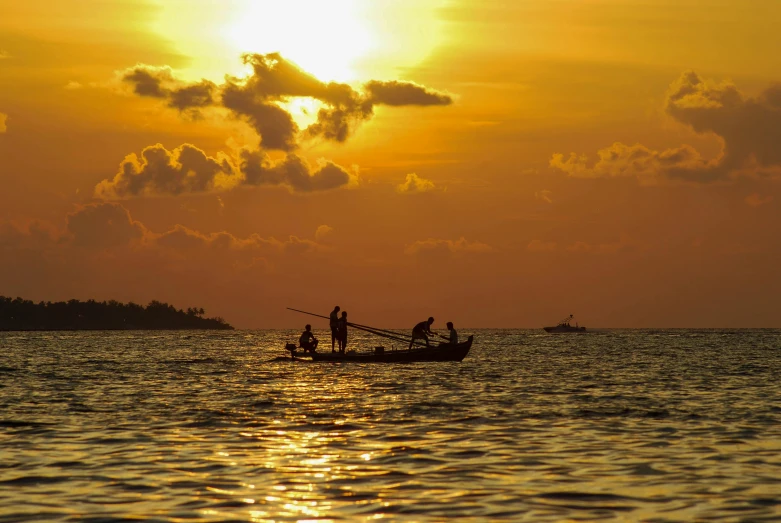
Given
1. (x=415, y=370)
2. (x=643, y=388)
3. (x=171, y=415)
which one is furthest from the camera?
(x=415, y=370)

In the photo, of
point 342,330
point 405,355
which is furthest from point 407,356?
point 342,330

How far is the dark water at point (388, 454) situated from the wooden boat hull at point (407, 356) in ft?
64.8

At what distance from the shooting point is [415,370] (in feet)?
198

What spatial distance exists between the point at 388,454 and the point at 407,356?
42601mm

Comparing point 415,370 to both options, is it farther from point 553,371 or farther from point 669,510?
point 669,510

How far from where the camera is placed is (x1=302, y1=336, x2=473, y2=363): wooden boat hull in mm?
65188

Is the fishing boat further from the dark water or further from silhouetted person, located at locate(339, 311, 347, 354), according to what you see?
the dark water

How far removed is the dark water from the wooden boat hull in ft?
64.8

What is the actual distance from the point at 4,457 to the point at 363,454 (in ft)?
26.9

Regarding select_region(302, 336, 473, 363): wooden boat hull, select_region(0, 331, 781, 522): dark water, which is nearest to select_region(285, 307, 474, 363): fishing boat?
select_region(302, 336, 473, 363): wooden boat hull

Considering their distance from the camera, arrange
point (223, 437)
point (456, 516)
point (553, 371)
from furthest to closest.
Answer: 1. point (553, 371)
2. point (223, 437)
3. point (456, 516)

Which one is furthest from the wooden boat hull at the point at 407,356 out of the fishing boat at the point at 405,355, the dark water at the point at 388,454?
the dark water at the point at 388,454

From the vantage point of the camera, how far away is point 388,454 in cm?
→ 2308

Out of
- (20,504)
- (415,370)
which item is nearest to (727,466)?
(20,504)
